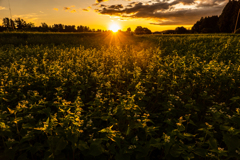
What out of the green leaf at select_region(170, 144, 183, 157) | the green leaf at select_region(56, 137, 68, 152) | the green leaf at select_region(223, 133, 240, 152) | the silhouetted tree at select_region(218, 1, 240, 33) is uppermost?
the silhouetted tree at select_region(218, 1, 240, 33)

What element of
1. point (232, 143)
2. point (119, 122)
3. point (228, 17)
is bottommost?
point (119, 122)

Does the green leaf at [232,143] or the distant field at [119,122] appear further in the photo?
the distant field at [119,122]

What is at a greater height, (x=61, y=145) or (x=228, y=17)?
(x=228, y=17)

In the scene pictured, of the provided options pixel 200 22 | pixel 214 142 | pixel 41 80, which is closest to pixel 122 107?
pixel 214 142

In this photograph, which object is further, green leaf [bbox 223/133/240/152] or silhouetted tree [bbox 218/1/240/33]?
silhouetted tree [bbox 218/1/240/33]

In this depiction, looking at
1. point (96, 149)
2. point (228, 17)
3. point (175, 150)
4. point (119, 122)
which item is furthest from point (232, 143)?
point (228, 17)

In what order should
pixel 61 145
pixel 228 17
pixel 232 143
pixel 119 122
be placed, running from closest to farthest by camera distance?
1. pixel 232 143
2. pixel 61 145
3. pixel 119 122
4. pixel 228 17

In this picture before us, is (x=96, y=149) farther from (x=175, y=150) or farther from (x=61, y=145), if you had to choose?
(x=175, y=150)

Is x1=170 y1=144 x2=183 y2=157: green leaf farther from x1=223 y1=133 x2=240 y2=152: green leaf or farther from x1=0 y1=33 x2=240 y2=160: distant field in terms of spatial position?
x1=223 y1=133 x2=240 y2=152: green leaf

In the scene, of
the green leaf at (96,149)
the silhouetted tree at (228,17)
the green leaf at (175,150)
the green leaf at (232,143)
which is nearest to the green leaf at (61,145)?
the green leaf at (96,149)

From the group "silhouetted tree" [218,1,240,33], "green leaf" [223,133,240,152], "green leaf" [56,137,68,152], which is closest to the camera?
"green leaf" [223,133,240,152]

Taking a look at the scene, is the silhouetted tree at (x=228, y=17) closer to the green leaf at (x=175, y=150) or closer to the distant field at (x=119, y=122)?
the distant field at (x=119, y=122)

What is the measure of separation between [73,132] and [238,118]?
339cm

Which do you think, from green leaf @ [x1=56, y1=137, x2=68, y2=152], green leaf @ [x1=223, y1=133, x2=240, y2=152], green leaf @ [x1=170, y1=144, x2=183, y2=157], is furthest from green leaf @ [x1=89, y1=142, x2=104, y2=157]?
green leaf @ [x1=223, y1=133, x2=240, y2=152]
